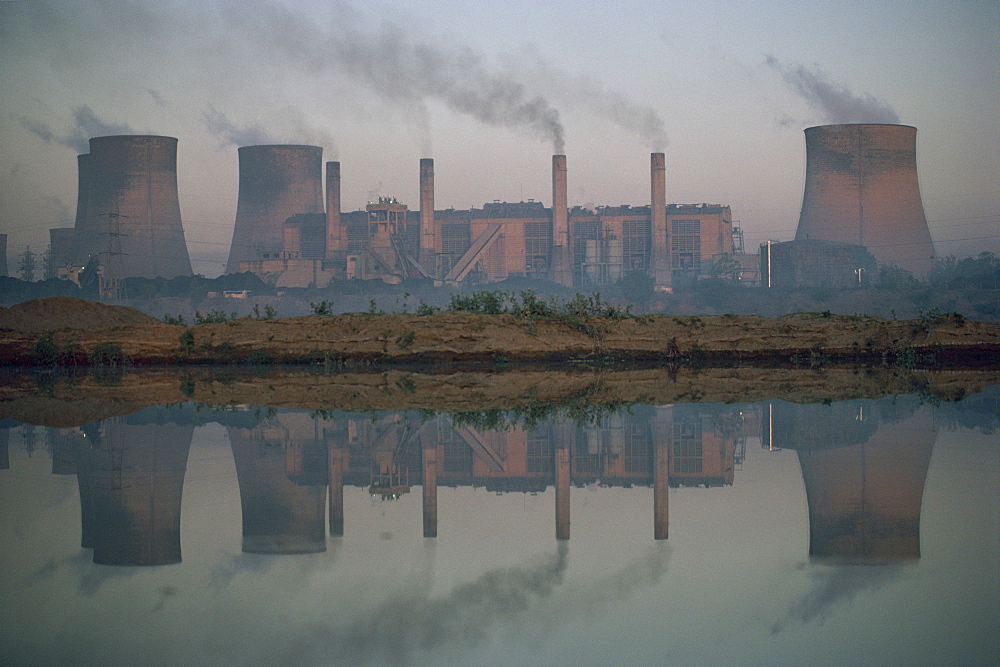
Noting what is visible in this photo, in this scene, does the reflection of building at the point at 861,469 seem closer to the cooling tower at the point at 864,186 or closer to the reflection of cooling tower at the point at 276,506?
the reflection of cooling tower at the point at 276,506

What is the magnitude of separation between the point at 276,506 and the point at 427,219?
165ft

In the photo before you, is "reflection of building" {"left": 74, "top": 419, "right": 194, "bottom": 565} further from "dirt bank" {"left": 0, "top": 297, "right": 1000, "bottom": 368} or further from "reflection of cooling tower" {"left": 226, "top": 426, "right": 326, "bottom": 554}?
"dirt bank" {"left": 0, "top": 297, "right": 1000, "bottom": 368}

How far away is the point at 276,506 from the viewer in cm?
289

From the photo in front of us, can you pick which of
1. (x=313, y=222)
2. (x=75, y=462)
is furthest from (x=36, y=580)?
(x=313, y=222)

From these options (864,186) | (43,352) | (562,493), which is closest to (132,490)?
(562,493)

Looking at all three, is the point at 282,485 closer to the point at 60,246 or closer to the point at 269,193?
the point at 269,193

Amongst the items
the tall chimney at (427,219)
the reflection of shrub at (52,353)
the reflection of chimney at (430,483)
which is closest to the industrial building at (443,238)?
the tall chimney at (427,219)

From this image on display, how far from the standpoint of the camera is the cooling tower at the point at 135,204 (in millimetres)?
43281

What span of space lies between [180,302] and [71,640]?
161 ft

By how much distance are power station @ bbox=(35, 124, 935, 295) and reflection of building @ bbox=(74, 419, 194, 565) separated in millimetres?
41290

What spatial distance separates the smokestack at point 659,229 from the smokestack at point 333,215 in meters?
16.6

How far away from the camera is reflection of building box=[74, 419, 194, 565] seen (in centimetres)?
238

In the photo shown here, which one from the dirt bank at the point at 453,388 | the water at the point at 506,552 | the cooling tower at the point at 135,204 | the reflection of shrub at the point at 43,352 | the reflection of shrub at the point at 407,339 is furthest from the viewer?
the cooling tower at the point at 135,204

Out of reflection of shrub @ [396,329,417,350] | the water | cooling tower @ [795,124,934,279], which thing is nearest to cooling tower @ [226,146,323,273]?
cooling tower @ [795,124,934,279]
